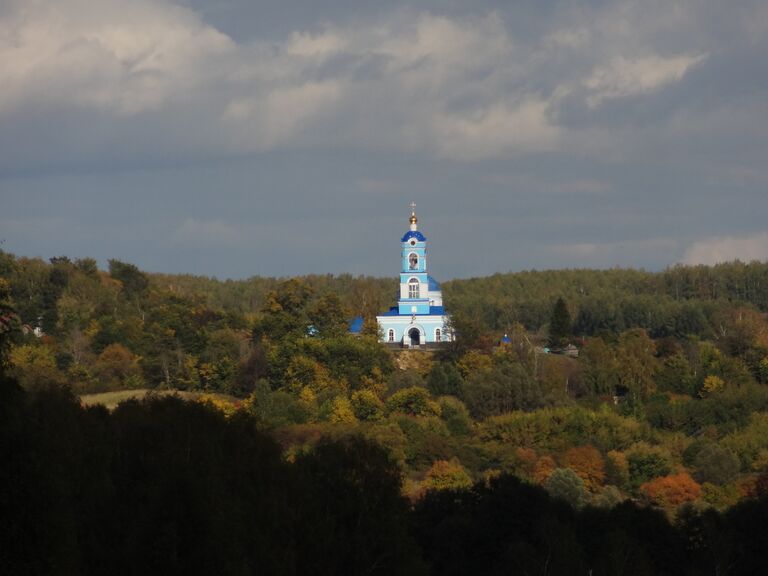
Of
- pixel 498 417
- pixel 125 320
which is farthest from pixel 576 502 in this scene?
pixel 125 320

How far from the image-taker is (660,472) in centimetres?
7969

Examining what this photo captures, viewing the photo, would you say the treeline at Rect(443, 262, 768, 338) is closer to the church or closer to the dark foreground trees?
the church

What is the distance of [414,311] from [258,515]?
6847cm

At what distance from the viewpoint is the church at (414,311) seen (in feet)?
355

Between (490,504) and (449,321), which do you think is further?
(449,321)

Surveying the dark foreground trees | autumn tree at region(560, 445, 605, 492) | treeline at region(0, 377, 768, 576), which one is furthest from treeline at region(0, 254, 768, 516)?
the dark foreground trees

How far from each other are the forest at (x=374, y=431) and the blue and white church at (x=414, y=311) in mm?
2002

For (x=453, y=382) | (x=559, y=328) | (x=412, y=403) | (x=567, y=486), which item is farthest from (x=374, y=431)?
(x=559, y=328)

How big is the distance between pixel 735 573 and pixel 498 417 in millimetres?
36183

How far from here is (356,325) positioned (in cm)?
11012

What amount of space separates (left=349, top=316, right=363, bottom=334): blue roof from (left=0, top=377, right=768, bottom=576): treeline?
49.4 metres

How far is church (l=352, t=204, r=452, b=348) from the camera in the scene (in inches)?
4259

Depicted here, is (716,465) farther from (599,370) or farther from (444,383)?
(599,370)

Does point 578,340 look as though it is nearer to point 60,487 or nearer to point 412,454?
point 412,454
